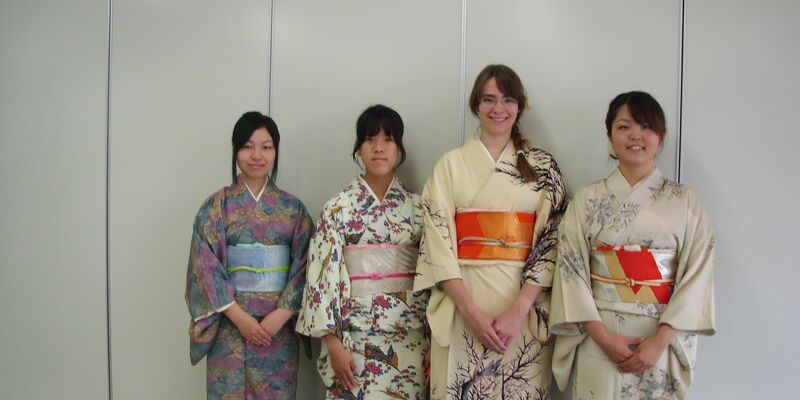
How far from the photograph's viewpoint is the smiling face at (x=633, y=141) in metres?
2.02

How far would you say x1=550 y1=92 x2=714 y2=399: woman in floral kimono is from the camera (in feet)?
6.32

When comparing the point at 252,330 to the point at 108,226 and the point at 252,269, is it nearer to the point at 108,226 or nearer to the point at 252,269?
the point at 252,269

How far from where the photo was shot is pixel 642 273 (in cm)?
195

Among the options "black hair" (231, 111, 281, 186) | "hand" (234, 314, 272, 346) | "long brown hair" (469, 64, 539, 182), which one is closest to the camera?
"long brown hair" (469, 64, 539, 182)

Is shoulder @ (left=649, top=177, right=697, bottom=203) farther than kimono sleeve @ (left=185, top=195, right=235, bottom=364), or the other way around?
kimono sleeve @ (left=185, top=195, right=235, bottom=364)

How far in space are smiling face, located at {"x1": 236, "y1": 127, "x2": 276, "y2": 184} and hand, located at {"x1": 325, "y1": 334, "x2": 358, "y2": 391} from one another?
0.77 meters

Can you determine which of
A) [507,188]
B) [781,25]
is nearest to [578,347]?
[507,188]

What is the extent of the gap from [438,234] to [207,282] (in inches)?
38.3

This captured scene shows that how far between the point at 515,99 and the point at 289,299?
4.01ft

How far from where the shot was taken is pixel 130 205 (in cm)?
306

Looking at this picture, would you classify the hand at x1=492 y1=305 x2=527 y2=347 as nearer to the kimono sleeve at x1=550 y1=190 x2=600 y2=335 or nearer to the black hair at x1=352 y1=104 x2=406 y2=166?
the kimono sleeve at x1=550 y1=190 x2=600 y2=335

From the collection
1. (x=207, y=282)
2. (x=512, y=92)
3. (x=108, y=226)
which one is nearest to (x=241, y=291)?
(x=207, y=282)

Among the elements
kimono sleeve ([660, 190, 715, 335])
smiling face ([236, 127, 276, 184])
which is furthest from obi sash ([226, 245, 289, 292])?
kimono sleeve ([660, 190, 715, 335])

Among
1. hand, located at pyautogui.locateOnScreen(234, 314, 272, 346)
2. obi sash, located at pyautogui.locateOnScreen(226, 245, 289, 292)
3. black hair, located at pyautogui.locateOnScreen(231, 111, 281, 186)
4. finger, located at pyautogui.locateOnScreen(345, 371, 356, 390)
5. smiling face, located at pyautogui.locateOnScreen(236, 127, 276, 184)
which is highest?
black hair, located at pyautogui.locateOnScreen(231, 111, 281, 186)
